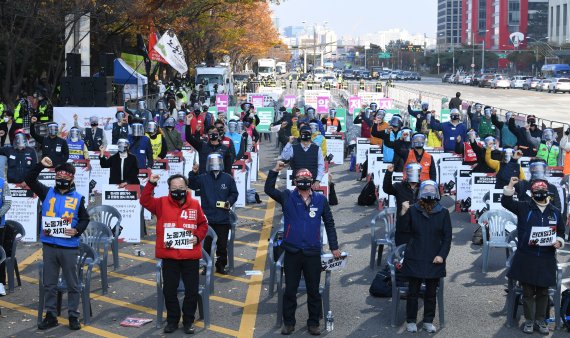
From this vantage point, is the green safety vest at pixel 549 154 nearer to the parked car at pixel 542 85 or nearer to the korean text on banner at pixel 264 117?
the korean text on banner at pixel 264 117

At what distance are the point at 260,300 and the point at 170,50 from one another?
25.6 m

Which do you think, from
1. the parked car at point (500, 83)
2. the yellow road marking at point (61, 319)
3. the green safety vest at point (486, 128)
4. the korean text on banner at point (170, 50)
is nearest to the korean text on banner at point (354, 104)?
the korean text on banner at point (170, 50)

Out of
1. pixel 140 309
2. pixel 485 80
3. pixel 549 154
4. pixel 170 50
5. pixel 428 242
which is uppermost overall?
pixel 170 50

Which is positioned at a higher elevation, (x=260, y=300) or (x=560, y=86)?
(x=560, y=86)

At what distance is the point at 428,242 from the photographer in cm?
1141

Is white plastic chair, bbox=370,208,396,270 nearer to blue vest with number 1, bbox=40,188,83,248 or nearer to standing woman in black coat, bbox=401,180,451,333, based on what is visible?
standing woman in black coat, bbox=401,180,451,333

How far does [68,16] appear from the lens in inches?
1414

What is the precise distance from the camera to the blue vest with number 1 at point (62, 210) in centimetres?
1155

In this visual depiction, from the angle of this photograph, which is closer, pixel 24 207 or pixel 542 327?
pixel 542 327

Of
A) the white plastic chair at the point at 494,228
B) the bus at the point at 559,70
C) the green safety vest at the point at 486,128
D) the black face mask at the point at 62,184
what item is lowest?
the white plastic chair at the point at 494,228

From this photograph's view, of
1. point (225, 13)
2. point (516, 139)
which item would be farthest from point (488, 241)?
point (225, 13)

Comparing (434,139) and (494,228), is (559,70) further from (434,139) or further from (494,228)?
(494,228)

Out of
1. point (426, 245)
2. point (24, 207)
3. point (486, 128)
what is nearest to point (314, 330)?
point (426, 245)

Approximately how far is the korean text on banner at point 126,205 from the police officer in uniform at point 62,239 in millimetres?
5027
